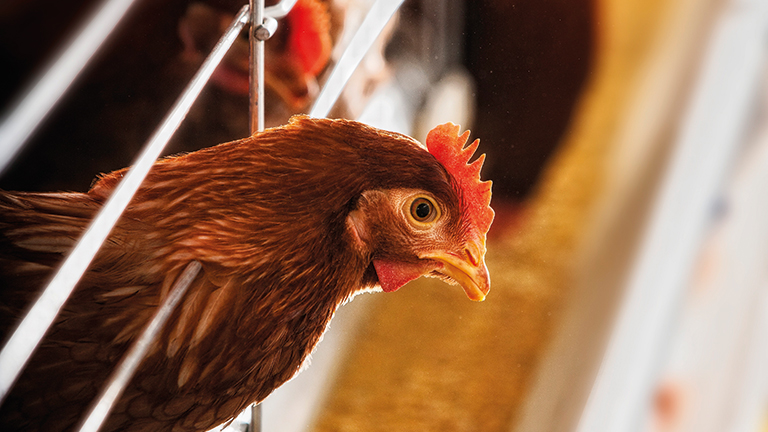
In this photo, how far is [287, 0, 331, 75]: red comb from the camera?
1.74 ft

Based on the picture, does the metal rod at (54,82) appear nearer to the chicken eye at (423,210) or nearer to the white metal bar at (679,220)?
the chicken eye at (423,210)

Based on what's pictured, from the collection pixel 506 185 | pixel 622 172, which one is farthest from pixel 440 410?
pixel 622 172

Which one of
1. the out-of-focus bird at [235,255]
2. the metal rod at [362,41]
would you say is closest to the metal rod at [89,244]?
the out-of-focus bird at [235,255]

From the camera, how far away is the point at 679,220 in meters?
1.35

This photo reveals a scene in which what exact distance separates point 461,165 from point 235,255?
0.60 feet

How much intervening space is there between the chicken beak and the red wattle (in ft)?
0.05

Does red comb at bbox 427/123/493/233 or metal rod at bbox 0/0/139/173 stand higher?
red comb at bbox 427/123/493/233

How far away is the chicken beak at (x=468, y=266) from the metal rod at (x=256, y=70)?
0.56 ft

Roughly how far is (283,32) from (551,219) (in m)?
0.77

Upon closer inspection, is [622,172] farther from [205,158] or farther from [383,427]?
[205,158]

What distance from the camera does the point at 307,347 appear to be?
18.9 inches

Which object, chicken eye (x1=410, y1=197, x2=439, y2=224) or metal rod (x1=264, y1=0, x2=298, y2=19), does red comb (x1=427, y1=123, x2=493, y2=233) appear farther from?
metal rod (x1=264, y1=0, x2=298, y2=19)

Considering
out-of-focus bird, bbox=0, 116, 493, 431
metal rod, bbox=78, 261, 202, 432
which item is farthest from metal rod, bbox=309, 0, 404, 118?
metal rod, bbox=78, 261, 202, 432

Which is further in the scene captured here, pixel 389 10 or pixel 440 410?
pixel 440 410
